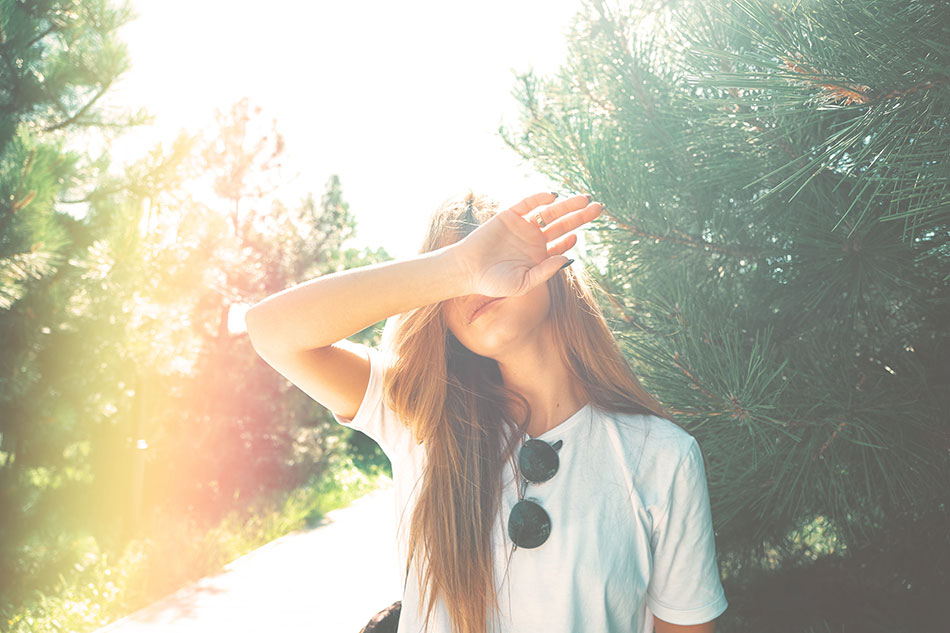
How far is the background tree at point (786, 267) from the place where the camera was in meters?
1.21

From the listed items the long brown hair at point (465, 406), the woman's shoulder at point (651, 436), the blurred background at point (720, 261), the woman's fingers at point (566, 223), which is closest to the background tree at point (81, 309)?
the blurred background at point (720, 261)

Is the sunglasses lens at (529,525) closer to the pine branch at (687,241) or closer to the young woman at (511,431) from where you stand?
the young woman at (511,431)

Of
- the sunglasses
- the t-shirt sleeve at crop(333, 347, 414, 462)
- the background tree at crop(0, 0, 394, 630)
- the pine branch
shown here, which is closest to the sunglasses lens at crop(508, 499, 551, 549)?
the sunglasses

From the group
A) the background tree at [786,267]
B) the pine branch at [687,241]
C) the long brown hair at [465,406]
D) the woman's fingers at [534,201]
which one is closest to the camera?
the background tree at [786,267]

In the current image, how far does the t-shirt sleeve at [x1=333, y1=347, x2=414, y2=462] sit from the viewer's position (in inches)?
62.5

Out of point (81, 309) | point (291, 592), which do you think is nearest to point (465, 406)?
point (81, 309)

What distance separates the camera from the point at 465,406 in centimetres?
161

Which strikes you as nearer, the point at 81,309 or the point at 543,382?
A: the point at 543,382

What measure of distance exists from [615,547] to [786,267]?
102 cm

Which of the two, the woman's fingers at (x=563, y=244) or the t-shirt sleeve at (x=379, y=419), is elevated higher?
the woman's fingers at (x=563, y=244)

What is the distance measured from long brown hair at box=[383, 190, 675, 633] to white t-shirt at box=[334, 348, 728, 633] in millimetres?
50

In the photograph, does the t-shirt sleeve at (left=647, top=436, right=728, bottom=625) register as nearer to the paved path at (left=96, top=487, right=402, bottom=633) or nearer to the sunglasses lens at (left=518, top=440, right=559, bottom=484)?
the sunglasses lens at (left=518, top=440, right=559, bottom=484)

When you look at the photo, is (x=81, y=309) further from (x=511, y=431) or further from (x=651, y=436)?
(x=651, y=436)

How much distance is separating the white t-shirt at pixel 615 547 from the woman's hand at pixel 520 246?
0.45 meters
